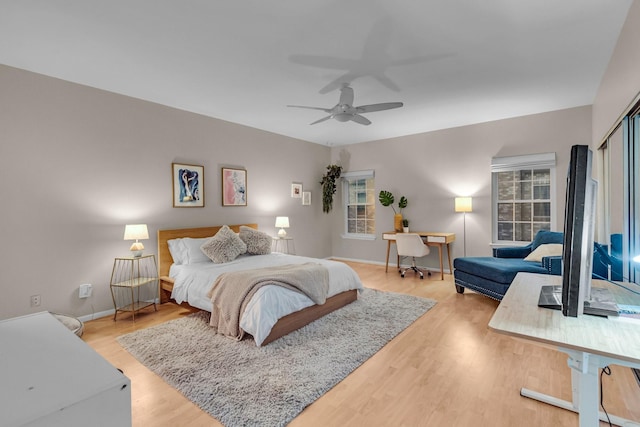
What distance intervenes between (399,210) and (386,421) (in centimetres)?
469

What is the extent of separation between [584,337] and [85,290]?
4314 mm

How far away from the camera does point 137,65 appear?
9.88 ft

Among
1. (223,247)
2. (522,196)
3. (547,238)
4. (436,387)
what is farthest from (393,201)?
(436,387)

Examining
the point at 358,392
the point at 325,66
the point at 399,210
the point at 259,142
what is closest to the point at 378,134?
the point at 399,210

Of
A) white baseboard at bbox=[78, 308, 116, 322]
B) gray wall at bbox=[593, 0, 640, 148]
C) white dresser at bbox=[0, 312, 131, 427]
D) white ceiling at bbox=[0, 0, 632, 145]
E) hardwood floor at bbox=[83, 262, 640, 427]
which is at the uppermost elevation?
white ceiling at bbox=[0, 0, 632, 145]

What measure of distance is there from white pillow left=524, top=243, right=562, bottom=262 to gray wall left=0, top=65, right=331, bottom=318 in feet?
14.5

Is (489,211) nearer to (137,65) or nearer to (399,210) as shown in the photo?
(399,210)

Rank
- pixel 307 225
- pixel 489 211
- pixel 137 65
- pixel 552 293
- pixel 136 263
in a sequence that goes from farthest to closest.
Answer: pixel 307 225 < pixel 489 211 < pixel 136 263 < pixel 137 65 < pixel 552 293

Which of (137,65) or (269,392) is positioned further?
(137,65)

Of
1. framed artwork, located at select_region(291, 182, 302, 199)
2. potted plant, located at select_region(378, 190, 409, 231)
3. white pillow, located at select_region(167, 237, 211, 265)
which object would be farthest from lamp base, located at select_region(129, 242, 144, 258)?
potted plant, located at select_region(378, 190, 409, 231)

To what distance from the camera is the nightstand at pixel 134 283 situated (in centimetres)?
357

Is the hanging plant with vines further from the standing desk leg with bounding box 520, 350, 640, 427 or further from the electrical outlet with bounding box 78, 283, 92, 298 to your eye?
the standing desk leg with bounding box 520, 350, 640, 427

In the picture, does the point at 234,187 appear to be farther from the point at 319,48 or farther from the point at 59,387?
the point at 59,387

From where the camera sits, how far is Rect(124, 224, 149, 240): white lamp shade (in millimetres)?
3523
